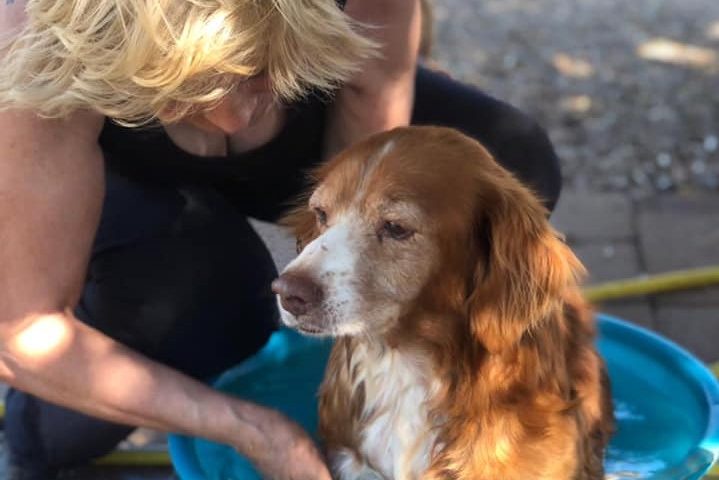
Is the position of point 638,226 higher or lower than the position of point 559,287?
lower

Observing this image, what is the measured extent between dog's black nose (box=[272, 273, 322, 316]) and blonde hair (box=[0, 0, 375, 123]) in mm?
397

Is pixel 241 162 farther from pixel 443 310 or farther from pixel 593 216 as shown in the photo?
pixel 593 216

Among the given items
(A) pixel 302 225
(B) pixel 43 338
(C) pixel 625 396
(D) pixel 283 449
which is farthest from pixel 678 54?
(B) pixel 43 338

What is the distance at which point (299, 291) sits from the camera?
7.06 feet

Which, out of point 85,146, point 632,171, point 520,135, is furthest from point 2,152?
point 632,171

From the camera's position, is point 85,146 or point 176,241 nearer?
point 85,146

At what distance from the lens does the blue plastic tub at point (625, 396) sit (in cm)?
280

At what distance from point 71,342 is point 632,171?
318 cm

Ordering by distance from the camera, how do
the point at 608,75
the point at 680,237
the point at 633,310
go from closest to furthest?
the point at 633,310
the point at 680,237
the point at 608,75


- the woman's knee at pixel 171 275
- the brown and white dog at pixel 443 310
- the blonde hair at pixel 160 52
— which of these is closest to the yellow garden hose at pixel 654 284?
the woman's knee at pixel 171 275

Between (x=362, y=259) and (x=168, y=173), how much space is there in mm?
902

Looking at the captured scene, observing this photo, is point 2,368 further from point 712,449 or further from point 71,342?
point 712,449

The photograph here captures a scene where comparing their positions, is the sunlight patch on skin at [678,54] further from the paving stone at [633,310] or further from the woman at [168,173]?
the woman at [168,173]

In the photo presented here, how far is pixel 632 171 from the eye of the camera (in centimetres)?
510
